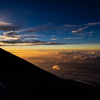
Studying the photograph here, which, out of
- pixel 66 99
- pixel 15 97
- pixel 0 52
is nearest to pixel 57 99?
pixel 66 99

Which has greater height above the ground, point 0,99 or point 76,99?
point 0,99

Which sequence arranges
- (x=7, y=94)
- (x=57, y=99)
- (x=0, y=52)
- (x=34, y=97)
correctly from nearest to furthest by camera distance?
(x=7, y=94) < (x=34, y=97) < (x=57, y=99) < (x=0, y=52)

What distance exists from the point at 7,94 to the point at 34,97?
2.76 ft

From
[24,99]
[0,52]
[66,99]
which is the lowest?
[66,99]

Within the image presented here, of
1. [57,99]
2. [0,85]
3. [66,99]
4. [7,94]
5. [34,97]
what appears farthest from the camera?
[66,99]

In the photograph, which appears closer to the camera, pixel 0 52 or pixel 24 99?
pixel 24 99

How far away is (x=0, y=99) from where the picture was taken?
2.22 meters

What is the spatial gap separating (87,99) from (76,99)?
0.85 metres

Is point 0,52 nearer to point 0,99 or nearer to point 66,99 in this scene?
point 0,99

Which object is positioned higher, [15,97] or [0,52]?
[0,52]

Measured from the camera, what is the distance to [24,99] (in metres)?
2.51

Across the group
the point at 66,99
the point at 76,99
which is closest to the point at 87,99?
the point at 76,99

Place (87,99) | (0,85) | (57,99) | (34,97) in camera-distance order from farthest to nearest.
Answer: (87,99) < (57,99) < (34,97) < (0,85)

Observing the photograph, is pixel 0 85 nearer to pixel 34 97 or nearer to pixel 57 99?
pixel 34 97
